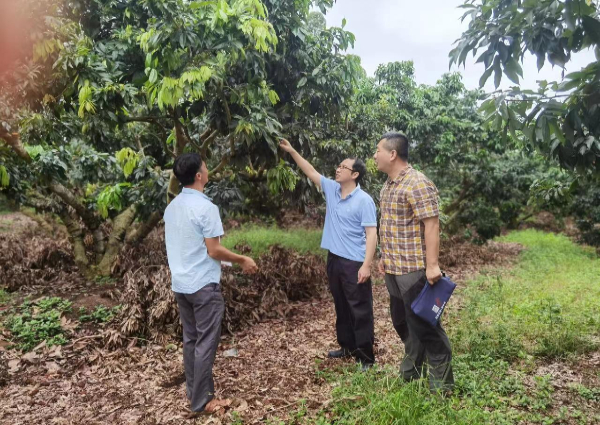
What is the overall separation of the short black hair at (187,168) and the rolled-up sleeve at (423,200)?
A: 1469 millimetres

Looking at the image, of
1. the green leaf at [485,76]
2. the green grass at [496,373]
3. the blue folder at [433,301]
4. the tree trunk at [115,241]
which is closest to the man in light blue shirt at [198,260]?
the green grass at [496,373]

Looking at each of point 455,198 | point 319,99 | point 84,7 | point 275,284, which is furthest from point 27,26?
point 455,198

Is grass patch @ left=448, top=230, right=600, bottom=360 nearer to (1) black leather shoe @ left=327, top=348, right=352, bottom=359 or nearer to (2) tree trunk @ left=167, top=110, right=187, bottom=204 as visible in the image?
(1) black leather shoe @ left=327, top=348, right=352, bottom=359

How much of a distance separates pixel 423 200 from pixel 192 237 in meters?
1.56

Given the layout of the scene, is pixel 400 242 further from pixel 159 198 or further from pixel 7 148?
pixel 7 148

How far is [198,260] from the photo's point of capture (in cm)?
314

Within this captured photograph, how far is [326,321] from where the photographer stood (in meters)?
5.58

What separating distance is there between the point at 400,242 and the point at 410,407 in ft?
3.43

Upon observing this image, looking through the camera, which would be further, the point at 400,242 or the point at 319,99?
the point at 319,99

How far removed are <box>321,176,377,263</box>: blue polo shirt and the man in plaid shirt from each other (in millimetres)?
505

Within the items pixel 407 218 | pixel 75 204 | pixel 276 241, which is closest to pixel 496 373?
pixel 407 218

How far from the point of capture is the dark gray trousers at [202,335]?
3.13 meters

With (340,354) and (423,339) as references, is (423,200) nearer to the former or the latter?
(423,339)

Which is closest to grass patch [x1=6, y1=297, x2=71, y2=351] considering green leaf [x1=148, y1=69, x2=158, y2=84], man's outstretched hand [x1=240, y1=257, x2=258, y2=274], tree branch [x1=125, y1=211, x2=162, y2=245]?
tree branch [x1=125, y1=211, x2=162, y2=245]
